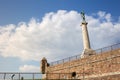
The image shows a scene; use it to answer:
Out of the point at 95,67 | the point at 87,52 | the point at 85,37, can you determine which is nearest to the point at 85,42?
the point at 85,37

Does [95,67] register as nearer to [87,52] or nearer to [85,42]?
[87,52]

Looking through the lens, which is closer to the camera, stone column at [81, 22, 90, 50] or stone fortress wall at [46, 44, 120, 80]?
stone fortress wall at [46, 44, 120, 80]

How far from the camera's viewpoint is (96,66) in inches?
1090

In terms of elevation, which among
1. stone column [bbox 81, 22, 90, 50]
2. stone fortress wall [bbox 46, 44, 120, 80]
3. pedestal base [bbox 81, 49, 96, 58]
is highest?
stone column [bbox 81, 22, 90, 50]

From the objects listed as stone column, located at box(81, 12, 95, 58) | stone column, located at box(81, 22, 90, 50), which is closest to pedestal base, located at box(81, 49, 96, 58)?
stone column, located at box(81, 12, 95, 58)

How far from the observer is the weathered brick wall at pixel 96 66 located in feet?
81.7

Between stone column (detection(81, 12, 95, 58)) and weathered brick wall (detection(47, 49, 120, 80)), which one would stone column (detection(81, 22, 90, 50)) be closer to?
stone column (detection(81, 12, 95, 58))

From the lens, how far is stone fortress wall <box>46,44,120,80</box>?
81.4 feet

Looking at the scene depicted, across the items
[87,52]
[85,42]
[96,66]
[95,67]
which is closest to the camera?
[96,66]

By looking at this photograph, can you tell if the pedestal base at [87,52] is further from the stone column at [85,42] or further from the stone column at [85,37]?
the stone column at [85,37]

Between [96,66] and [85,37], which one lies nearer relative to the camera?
[96,66]

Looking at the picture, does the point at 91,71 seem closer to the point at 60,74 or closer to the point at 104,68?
the point at 104,68

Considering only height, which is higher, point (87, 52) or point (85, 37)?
point (85, 37)

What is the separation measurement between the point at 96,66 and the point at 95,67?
0.68 feet
